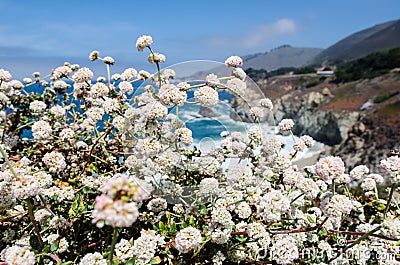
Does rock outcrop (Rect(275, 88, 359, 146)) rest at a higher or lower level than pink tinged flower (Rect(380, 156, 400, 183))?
lower

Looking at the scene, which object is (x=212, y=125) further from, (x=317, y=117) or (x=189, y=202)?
(x=317, y=117)

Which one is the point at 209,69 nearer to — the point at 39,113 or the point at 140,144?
the point at 140,144

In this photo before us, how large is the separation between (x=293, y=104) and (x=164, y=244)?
56.5 meters

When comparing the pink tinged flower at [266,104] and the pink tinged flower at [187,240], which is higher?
the pink tinged flower at [266,104]

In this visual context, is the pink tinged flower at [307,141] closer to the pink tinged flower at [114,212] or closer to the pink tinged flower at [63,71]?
the pink tinged flower at [114,212]

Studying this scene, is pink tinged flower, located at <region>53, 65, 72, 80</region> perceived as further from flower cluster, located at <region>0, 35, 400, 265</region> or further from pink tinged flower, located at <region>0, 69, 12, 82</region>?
flower cluster, located at <region>0, 35, 400, 265</region>

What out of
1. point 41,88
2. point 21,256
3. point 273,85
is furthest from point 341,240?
point 273,85

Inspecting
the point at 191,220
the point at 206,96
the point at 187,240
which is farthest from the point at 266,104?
the point at 187,240

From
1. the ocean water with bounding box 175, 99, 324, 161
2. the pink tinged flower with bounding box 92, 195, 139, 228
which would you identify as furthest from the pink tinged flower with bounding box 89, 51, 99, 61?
the pink tinged flower with bounding box 92, 195, 139, 228

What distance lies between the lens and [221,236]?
175 cm

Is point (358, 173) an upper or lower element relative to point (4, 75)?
lower

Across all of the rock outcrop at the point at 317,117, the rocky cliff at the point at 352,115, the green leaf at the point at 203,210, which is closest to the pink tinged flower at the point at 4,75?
the green leaf at the point at 203,210

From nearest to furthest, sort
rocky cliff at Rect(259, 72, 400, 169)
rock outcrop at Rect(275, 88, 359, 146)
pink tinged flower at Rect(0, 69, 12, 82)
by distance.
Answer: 1. pink tinged flower at Rect(0, 69, 12, 82)
2. rocky cliff at Rect(259, 72, 400, 169)
3. rock outcrop at Rect(275, 88, 359, 146)

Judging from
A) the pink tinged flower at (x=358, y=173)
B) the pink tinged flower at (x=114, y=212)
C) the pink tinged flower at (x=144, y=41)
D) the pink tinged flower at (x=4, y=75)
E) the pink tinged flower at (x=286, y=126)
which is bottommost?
the pink tinged flower at (x=358, y=173)
